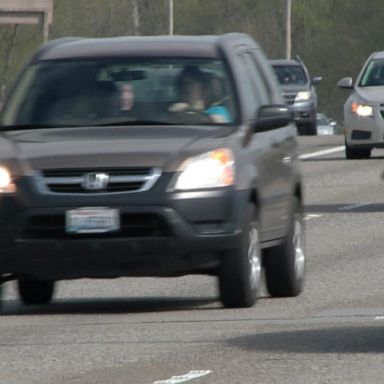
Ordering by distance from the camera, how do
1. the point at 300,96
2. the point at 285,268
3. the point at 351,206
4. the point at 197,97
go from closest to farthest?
the point at 197,97 < the point at 285,268 < the point at 351,206 < the point at 300,96

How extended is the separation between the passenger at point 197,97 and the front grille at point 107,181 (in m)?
0.91

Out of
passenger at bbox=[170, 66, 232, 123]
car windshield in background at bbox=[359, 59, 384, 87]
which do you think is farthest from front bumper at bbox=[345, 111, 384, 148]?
passenger at bbox=[170, 66, 232, 123]

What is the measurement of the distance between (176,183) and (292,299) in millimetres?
1774

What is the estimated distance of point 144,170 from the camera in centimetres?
1205

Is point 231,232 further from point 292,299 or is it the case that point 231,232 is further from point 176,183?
point 292,299

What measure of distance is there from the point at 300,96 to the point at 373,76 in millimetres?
15555

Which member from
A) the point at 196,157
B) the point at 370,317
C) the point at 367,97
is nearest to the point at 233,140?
the point at 196,157

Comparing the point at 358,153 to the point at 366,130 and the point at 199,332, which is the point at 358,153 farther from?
the point at 199,332

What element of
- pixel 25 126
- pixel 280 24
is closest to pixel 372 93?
pixel 25 126

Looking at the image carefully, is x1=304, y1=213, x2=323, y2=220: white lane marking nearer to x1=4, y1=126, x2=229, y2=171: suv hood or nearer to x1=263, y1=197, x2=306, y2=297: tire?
x1=263, y1=197, x2=306, y2=297: tire

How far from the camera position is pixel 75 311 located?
12.8 m

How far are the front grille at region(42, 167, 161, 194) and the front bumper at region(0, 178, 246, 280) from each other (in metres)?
0.08

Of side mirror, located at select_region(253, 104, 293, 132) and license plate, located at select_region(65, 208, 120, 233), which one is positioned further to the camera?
side mirror, located at select_region(253, 104, 293, 132)

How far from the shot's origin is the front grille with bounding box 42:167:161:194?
1204cm
